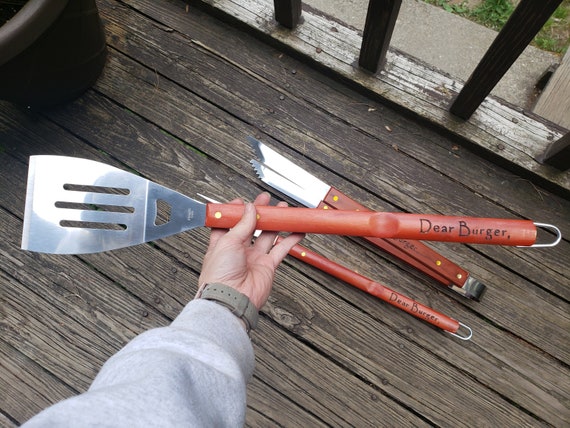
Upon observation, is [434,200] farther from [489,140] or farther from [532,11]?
[532,11]

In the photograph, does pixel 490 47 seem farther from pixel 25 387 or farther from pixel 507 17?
pixel 25 387

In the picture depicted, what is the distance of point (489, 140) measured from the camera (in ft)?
4.86

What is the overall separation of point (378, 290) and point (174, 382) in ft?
2.86

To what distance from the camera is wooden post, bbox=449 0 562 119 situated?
109 cm

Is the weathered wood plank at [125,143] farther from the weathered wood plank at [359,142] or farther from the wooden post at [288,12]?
the wooden post at [288,12]

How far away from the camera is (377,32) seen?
138 centimetres

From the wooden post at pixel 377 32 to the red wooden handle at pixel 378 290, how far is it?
26.8 inches

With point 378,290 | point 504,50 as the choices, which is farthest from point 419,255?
point 504,50

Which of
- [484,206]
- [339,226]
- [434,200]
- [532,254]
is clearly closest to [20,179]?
[339,226]

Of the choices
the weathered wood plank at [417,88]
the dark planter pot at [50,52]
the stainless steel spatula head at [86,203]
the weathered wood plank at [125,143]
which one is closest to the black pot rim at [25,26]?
the dark planter pot at [50,52]

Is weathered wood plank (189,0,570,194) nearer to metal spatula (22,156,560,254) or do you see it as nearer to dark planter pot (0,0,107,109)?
dark planter pot (0,0,107,109)

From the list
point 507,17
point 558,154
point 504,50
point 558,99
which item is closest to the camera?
point 504,50

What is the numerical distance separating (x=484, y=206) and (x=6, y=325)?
5.42 feet

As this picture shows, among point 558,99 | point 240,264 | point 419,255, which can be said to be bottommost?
point 240,264
